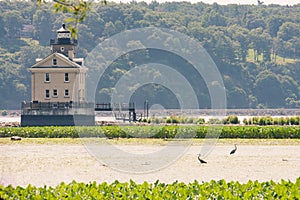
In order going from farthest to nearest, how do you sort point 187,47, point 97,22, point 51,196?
point 97,22
point 187,47
point 51,196

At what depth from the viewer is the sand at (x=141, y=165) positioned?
28.2 metres

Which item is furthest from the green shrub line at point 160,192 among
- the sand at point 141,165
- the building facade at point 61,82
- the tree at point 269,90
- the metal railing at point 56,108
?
the tree at point 269,90

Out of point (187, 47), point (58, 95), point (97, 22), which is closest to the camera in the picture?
point (58, 95)

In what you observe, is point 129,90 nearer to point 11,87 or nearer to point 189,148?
point 11,87

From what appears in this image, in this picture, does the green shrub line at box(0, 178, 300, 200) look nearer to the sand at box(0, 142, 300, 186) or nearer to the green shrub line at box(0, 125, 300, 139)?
the sand at box(0, 142, 300, 186)

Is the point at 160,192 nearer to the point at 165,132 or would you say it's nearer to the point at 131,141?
the point at 131,141

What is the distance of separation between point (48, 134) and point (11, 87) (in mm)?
110758

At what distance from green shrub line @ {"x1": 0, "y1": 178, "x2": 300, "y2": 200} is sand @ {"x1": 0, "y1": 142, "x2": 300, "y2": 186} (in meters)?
5.63

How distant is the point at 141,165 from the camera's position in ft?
111

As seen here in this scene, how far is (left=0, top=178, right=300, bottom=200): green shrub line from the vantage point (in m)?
17.3

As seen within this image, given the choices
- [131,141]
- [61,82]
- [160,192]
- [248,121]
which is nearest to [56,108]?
[61,82]

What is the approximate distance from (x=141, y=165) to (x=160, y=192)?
15.8m

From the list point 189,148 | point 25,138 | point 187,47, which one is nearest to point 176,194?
point 189,148

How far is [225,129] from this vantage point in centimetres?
5369
